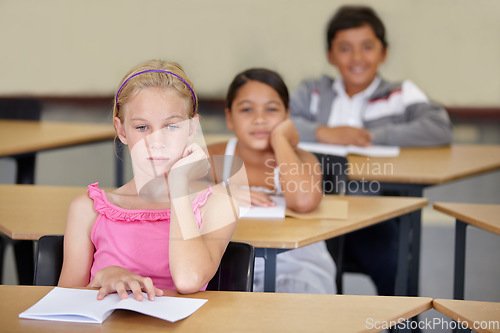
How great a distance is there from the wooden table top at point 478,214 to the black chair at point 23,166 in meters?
1.45

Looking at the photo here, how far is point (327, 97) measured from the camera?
10.9 feet

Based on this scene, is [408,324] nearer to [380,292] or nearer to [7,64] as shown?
[380,292]

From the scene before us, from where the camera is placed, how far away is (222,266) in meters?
1.36

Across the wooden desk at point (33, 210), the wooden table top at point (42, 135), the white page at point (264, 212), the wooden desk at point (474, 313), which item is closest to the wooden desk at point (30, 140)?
the wooden table top at point (42, 135)

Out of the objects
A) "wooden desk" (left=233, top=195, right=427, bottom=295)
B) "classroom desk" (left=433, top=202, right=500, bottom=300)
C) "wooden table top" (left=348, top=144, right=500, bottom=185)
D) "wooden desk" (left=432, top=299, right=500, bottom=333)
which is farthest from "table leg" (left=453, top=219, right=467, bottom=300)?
"wooden desk" (left=432, top=299, right=500, bottom=333)

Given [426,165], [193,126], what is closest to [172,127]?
[193,126]

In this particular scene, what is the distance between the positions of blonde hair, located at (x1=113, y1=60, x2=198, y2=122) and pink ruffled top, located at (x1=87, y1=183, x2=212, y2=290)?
227mm

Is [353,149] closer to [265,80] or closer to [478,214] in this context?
[265,80]

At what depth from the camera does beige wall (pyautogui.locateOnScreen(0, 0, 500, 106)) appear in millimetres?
4430

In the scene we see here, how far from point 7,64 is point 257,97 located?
3258mm

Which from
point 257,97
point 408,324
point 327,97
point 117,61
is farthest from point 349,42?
point 408,324

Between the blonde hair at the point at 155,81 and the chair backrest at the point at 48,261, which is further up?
the blonde hair at the point at 155,81

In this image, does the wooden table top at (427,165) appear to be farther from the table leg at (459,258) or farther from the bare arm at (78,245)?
the bare arm at (78,245)

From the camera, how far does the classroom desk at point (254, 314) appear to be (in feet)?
3.32
